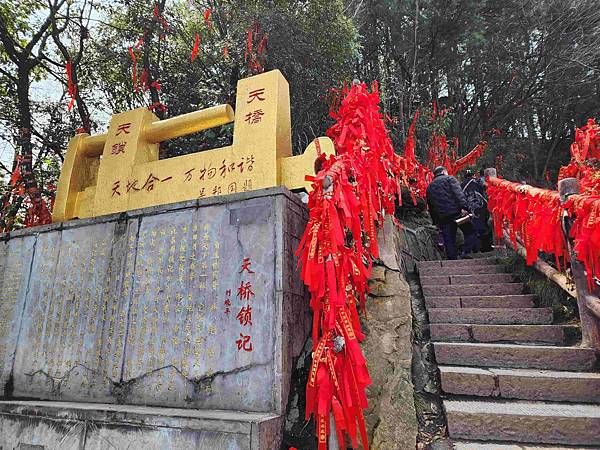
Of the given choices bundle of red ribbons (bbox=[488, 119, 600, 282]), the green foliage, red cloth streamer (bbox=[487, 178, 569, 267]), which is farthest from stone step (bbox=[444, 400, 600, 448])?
the green foliage

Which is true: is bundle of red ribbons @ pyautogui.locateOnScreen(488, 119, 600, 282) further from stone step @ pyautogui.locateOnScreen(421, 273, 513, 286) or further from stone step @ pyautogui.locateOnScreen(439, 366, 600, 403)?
stone step @ pyautogui.locateOnScreen(439, 366, 600, 403)

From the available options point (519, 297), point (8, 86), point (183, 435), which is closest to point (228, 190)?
point (183, 435)

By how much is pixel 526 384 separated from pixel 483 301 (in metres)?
1.59

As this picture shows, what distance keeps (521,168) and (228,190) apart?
16.4 metres

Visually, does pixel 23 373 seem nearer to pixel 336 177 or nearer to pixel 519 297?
pixel 336 177

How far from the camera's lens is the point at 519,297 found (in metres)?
4.74

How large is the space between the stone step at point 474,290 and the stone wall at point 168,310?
2606mm

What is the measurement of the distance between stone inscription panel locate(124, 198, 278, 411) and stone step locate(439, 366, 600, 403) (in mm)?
1830

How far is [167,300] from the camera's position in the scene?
348 cm

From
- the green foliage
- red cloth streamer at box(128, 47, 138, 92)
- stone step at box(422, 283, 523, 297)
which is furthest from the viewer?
red cloth streamer at box(128, 47, 138, 92)

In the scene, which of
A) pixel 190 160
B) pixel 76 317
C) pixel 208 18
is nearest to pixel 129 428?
pixel 76 317

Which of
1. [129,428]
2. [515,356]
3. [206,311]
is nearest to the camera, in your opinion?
[129,428]

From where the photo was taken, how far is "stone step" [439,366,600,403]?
327 cm

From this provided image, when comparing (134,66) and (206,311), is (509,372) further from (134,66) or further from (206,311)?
(134,66)
